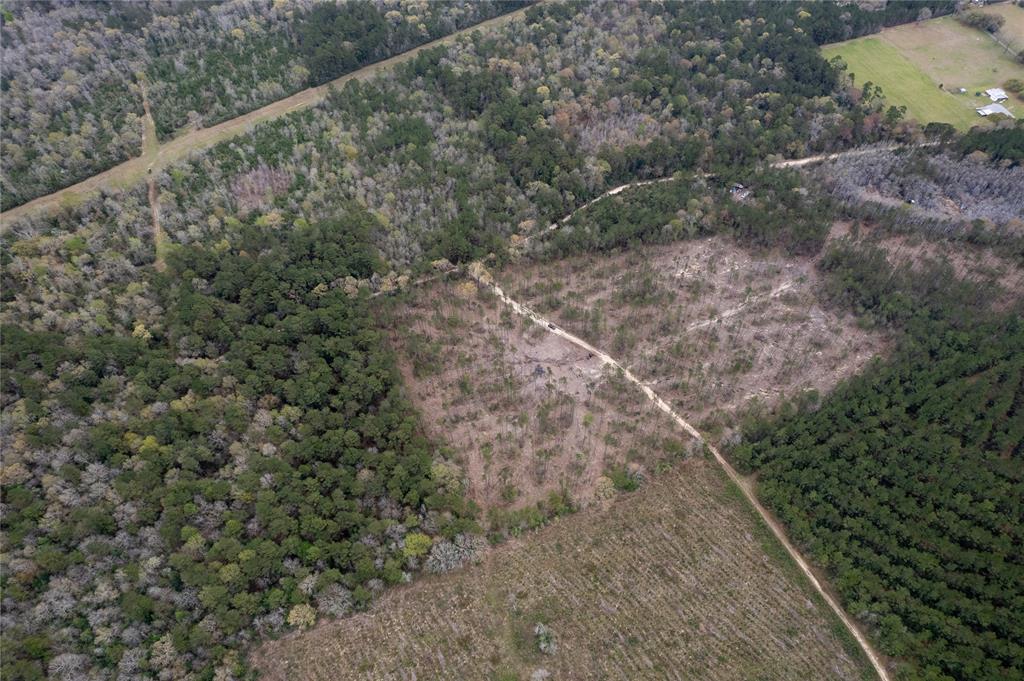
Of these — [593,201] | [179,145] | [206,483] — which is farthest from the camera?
[593,201]

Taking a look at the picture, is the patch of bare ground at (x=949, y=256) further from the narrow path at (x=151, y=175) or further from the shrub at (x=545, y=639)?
the narrow path at (x=151, y=175)

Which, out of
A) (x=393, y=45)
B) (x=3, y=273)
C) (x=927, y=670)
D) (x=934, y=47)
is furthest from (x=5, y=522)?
(x=934, y=47)

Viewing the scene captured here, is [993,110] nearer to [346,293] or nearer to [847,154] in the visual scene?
[847,154]

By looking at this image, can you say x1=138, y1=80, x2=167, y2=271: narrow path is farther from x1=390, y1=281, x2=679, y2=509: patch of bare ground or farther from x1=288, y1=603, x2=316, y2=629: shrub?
x1=288, y1=603, x2=316, y2=629: shrub

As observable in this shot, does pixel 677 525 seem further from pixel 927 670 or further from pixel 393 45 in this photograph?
pixel 393 45

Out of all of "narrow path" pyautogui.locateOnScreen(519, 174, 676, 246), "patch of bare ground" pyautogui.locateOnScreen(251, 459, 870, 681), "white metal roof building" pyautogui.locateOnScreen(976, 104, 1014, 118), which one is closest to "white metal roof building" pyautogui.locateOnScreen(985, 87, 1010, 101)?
"white metal roof building" pyautogui.locateOnScreen(976, 104, 1014, 118)

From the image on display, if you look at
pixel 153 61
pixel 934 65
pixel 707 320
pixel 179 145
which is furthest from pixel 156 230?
pixel 934 65

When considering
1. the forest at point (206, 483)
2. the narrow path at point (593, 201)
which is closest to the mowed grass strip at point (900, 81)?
the narrow path at point (593, 201)
